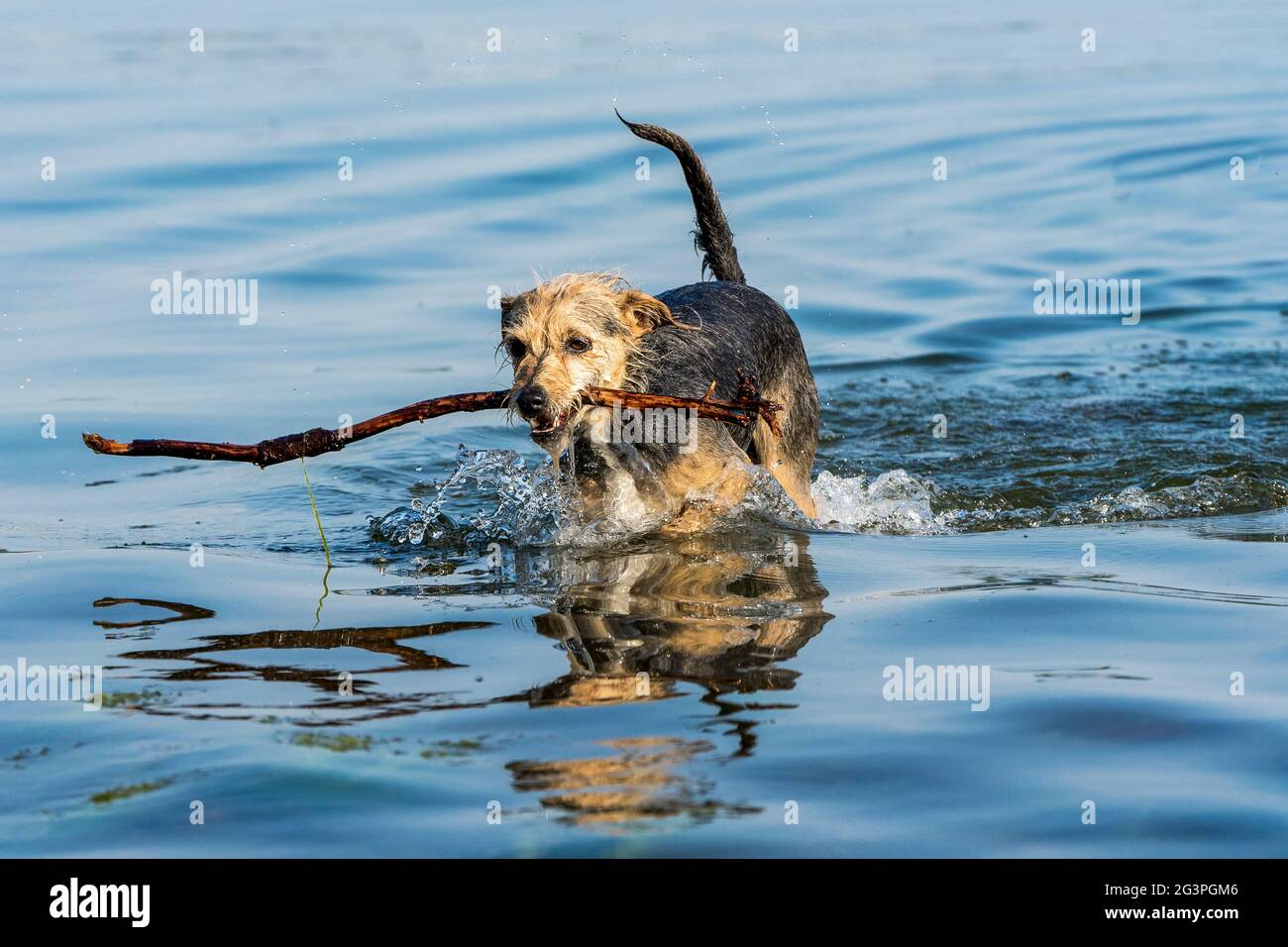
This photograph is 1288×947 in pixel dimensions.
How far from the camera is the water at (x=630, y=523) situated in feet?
13.9

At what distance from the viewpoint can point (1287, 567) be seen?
20.2 feet

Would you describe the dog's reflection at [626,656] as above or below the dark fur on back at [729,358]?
below

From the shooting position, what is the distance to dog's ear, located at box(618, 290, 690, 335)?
6.68 meters

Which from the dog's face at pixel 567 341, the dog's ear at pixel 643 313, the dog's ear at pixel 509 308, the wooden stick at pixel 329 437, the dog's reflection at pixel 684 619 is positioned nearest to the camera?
the dog's reflection at pixel 684 619

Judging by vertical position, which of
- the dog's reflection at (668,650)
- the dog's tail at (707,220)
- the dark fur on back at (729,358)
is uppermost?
the dog's tail at (707,220)

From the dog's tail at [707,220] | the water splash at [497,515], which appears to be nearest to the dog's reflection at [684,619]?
the water splash at [497,515]

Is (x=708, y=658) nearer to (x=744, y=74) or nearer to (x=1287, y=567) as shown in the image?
(x=1287, y=567)

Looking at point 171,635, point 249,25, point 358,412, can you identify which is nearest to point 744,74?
point 249,25

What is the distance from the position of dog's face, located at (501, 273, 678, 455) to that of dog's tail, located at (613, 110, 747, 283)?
1.04m

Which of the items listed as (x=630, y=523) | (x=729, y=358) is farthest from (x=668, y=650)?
(x=729, y=358)

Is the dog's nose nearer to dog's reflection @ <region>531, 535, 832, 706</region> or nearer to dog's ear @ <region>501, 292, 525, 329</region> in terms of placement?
dog's ear @ <region>501, 292, 525, 329</region>

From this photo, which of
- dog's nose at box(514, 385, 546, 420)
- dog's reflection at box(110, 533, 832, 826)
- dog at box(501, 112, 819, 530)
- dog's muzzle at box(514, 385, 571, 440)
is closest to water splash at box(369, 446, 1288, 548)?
dog at box(501, 112, 819, 530)

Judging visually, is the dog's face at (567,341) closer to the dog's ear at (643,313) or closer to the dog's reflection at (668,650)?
the dog's ear at (643,313)

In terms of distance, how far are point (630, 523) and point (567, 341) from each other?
88 cm
